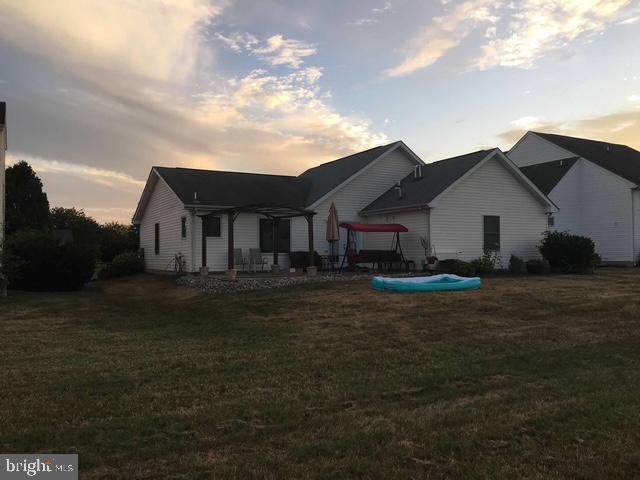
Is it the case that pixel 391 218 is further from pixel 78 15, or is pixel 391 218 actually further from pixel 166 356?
pixel 166 356

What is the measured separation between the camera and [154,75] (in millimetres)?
17516

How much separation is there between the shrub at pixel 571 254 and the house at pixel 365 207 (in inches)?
57.2

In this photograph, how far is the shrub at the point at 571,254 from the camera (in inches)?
827

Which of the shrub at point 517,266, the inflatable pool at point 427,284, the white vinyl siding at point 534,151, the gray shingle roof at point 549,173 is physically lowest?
the inflatable pool at point 427,284

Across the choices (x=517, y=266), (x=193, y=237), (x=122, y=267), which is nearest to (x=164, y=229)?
(x=122, y=267)

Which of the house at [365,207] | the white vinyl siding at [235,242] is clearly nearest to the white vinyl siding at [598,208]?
the house at [365,207]

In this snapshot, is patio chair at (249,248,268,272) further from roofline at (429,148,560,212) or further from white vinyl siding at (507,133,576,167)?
white vinyl siding at (507,133,576,167)

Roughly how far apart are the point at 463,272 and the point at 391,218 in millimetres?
4477

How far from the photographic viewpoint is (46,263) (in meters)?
18.2

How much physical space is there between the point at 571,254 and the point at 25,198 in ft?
130

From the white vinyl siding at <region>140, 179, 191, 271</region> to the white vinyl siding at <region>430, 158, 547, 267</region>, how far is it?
32.0 feet

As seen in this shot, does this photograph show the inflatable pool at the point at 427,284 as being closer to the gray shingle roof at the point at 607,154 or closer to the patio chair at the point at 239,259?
the patio chair at the point at 239,259

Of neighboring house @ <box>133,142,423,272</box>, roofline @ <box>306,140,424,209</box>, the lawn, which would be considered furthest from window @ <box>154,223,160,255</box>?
the lawn

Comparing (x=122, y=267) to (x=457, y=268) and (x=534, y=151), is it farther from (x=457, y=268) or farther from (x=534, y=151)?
(x=534, y=151)
